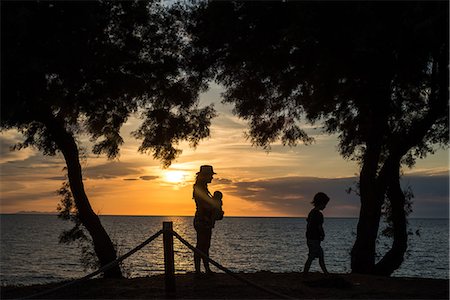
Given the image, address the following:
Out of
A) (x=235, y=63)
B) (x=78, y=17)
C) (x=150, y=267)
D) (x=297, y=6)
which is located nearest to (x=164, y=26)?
(x=235, y=63)

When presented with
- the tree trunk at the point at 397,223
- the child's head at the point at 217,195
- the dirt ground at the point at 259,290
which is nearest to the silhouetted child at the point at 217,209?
the child's head at the point at 217,195

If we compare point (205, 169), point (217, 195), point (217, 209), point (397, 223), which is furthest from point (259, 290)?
point (397, 223)

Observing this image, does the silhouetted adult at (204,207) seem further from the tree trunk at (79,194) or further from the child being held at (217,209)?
the tree trunk at (79,194)

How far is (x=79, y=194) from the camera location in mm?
16422

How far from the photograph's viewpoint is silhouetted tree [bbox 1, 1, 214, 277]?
44.6ft

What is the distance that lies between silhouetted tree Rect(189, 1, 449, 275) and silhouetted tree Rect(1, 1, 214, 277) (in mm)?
1146

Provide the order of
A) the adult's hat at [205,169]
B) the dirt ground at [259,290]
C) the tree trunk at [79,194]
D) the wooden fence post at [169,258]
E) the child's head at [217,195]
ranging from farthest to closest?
the tree trunk at [79,194] → the child's head at [217,195] → the adult's hat at [205,169] → the dirt ground at [259,290] → the wooden fence post at [169,258]

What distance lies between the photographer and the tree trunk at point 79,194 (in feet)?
52.6

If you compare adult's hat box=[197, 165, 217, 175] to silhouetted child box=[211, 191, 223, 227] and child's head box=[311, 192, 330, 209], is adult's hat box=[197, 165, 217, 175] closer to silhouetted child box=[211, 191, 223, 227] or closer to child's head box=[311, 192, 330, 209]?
silhouetted child box=[211, 191, 223, 227]

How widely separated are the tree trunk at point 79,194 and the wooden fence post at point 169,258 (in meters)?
4.95

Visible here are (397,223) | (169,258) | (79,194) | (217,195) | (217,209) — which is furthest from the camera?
(397,223)

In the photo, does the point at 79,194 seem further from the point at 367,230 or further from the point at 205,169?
the point at 367,230

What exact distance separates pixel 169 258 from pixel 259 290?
84.0 inches

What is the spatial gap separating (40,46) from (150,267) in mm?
45158
